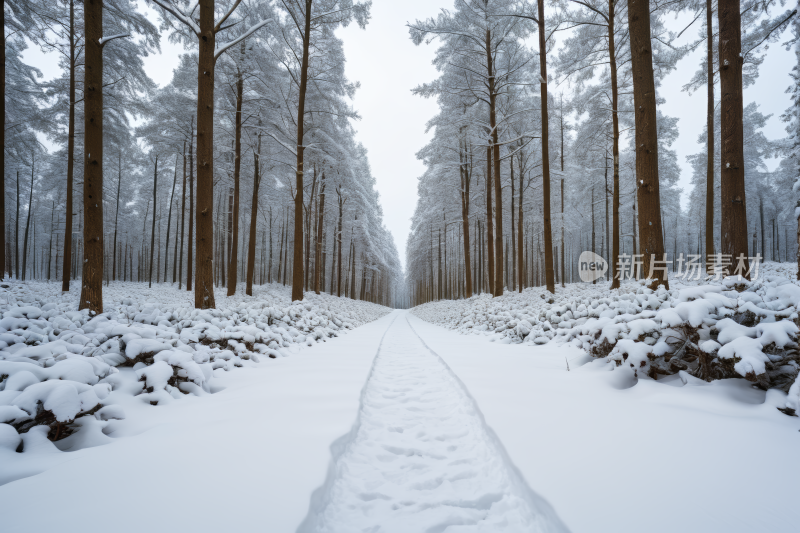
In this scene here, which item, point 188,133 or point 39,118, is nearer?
point 39,118

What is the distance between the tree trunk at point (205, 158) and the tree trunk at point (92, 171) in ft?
4.46

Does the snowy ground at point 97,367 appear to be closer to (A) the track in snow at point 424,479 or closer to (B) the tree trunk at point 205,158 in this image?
(B) the tree trunk at point 205,158

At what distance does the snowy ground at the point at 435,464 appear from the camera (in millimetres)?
1249

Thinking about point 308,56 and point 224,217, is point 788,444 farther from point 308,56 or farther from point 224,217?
point 224,217

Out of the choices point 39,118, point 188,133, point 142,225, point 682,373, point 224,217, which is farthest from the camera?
point 142,225

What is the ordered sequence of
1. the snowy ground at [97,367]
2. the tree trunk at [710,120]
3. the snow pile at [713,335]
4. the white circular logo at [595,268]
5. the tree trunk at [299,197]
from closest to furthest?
the snowy ground at [97,367], the snow pile at [713,335], the tree trunk at [710,120], the tree trunk at [299,197], the white circular logo at [595,268]

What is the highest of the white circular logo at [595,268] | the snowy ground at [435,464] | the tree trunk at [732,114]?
the tree trunk at [732,114]

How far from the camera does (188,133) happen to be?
50.1 ft

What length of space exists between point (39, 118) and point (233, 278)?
1015 cm

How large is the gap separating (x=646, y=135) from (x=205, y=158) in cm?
781

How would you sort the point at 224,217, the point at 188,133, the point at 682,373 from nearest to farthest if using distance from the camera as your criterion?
1. the point at 682,373
2. the point at 188,133
3. the point at 224,217

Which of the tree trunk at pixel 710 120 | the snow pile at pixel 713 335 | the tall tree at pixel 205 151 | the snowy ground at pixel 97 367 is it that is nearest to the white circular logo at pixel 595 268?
the tree trunk at pixel 710 120

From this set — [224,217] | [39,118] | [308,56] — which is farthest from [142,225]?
[308,56]

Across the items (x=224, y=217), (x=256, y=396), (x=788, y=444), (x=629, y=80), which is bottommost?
(x=256, y=396)
